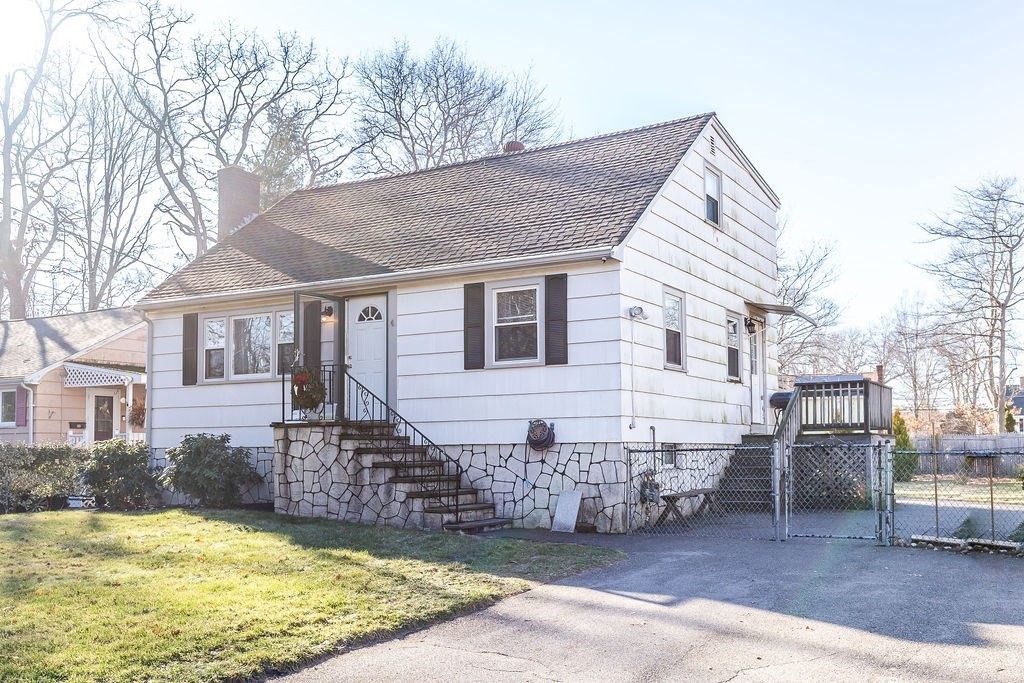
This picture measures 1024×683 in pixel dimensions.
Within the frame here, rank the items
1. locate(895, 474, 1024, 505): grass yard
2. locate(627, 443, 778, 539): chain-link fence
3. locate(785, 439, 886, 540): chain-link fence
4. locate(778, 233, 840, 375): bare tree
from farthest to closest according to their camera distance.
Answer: locate(778, 233, 840, 375): bare tree < locate(895, 474, 1024, 505): grass yard < locate(785, 439, 886, 540): chain-link fence < locate(627, 443, 778, 539): chain-link fence

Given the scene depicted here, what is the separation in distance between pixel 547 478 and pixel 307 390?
3.63m

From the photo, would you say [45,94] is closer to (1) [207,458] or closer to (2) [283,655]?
(1) [207,458]

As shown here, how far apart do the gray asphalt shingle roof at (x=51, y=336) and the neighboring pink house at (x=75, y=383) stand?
38mm

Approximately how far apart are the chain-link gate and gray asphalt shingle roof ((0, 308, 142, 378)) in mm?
16520

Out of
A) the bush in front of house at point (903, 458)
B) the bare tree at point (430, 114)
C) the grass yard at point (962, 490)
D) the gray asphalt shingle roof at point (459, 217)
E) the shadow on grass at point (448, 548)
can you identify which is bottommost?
the grass yard at point (962, 490)

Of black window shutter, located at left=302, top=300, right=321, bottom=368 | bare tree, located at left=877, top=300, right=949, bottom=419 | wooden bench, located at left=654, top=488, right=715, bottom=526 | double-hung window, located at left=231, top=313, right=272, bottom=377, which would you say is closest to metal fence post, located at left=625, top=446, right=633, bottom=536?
wooden bench, located at left=654, top=488, right=715, bottom=526

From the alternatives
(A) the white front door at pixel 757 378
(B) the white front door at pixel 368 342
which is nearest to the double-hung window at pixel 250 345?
(B) the white front door at pixel 368 342

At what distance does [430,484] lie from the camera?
1248 cm

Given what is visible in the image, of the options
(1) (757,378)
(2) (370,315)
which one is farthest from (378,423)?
(1) (757,378)

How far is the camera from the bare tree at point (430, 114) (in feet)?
95.1

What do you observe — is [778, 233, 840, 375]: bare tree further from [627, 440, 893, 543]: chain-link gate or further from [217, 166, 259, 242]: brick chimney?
[217, 166, 259, 242]: brick chimney

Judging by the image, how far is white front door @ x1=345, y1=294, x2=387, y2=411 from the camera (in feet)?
45.8

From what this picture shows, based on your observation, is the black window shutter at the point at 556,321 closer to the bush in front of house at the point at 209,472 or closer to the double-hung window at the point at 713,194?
the double-hung window at the point at 713,194

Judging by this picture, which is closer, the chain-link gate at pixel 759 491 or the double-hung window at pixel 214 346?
the chain-link gate at pixel 759 491
